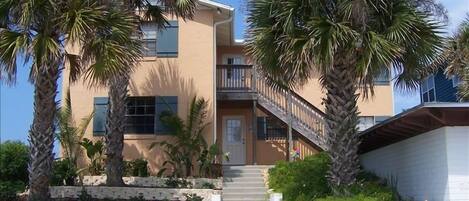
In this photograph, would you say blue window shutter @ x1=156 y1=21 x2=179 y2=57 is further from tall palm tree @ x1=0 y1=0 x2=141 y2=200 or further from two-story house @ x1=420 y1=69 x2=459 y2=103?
two-story house @ x1=420 y1=69 x2=459 y2=103

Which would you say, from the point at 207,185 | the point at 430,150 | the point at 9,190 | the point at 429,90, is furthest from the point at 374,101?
the point at 9,190

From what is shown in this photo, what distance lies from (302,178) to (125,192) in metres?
5.08

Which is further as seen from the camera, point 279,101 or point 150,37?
point 279,101

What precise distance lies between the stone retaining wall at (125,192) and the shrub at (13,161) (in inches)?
48.6

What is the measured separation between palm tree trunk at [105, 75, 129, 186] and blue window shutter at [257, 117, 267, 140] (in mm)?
7436

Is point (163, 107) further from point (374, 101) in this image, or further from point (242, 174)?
point (374, 101)

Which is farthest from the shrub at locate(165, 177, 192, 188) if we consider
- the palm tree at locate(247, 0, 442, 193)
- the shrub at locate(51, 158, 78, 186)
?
the palm tree at locate(247, 0, 442, 193)

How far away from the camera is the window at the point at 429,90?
2694 centimetres

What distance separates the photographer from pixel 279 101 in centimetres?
2238

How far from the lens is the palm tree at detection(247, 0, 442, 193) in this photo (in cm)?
1284

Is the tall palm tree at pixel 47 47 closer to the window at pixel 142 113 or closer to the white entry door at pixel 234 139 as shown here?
the window at pixel 142 113

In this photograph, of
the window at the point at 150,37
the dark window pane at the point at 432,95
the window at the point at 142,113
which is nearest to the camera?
the window at the point at 142,113

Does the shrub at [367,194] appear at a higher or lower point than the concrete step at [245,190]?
higher

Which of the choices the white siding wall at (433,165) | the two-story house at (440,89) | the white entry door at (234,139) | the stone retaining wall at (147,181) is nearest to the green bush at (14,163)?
the stone retaining wall at (147,181)
